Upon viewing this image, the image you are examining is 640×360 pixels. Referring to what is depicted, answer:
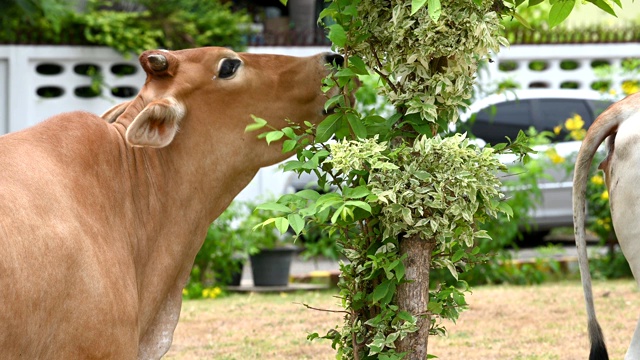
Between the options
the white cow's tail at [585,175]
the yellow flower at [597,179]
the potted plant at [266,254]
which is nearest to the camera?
the white cow's tail at [585,175]

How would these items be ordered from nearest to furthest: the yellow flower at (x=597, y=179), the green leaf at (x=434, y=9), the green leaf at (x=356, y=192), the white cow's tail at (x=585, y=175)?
the green leaf at (x=434, y=9) → the green leaf at (x=356, y=192) → the white cow's tail at (x=585, y=175) → the yellow flower at (x=597, y=179)

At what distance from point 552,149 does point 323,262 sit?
3.41 m

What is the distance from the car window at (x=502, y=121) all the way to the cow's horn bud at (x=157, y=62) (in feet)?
24.0

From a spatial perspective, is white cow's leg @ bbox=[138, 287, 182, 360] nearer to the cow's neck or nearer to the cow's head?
the cow's neck

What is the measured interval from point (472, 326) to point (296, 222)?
3.70 m

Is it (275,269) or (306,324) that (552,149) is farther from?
(306,324)

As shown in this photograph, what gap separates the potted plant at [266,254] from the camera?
9297 millimetres

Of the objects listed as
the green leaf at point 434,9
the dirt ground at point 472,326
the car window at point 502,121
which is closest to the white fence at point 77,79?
the car window at point 502,121

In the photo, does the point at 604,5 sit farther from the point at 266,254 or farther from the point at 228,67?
the point at 266,254

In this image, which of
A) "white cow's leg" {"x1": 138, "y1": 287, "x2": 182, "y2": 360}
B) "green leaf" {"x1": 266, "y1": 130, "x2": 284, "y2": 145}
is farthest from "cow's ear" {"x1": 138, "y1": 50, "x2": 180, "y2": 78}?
"white cow's leg" {"x1": 138, "y1": 287, "x2": 182, "y2": 360}

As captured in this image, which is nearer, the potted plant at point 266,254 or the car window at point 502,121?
the potted plant at point 266,254

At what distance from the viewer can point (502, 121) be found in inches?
447

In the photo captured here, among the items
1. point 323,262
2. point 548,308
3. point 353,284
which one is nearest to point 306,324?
point 548,308

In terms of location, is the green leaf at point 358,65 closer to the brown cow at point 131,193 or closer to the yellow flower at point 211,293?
the brown cow at point 131,193
